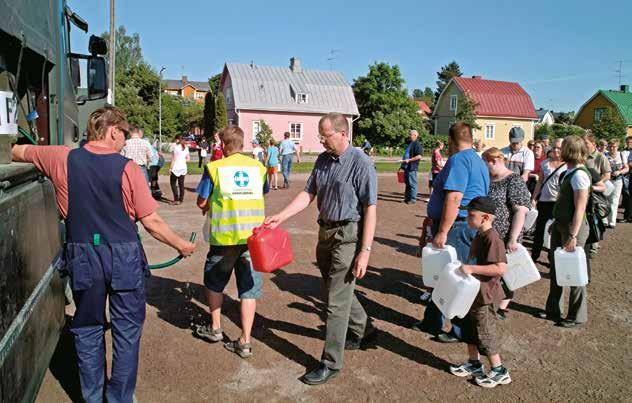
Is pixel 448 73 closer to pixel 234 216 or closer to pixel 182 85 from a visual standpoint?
pixel 182 85

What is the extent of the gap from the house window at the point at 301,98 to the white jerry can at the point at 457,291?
44502 millimetres

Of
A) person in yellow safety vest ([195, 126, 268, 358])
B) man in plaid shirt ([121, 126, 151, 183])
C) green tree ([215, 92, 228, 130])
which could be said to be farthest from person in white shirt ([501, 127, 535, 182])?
green tree ([215, 92, 228, 130])

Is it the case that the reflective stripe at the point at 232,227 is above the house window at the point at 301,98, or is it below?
below

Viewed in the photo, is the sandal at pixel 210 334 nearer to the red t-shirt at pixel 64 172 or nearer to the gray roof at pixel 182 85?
the red t-shirt at pixel 64 172

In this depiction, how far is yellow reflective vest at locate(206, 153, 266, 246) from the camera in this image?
4.46m

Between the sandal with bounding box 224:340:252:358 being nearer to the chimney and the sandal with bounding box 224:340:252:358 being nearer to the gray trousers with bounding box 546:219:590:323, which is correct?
the gray trousers with bounding box 546:219:590:323

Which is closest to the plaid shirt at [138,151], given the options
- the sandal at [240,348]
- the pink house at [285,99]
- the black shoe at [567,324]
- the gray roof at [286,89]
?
the sandal at [240,348]

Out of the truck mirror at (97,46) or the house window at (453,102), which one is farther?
the house window at (453,102)

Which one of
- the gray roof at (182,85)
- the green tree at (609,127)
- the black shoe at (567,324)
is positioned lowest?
the black shoe at (567,324)

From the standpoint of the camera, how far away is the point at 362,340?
489cm

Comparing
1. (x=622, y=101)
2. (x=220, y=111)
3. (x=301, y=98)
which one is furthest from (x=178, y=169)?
(x=622, y=101)

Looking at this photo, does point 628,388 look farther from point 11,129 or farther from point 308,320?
point 11,129

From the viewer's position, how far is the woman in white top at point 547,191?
734 centimetres

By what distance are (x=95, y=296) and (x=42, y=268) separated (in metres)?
0.37
